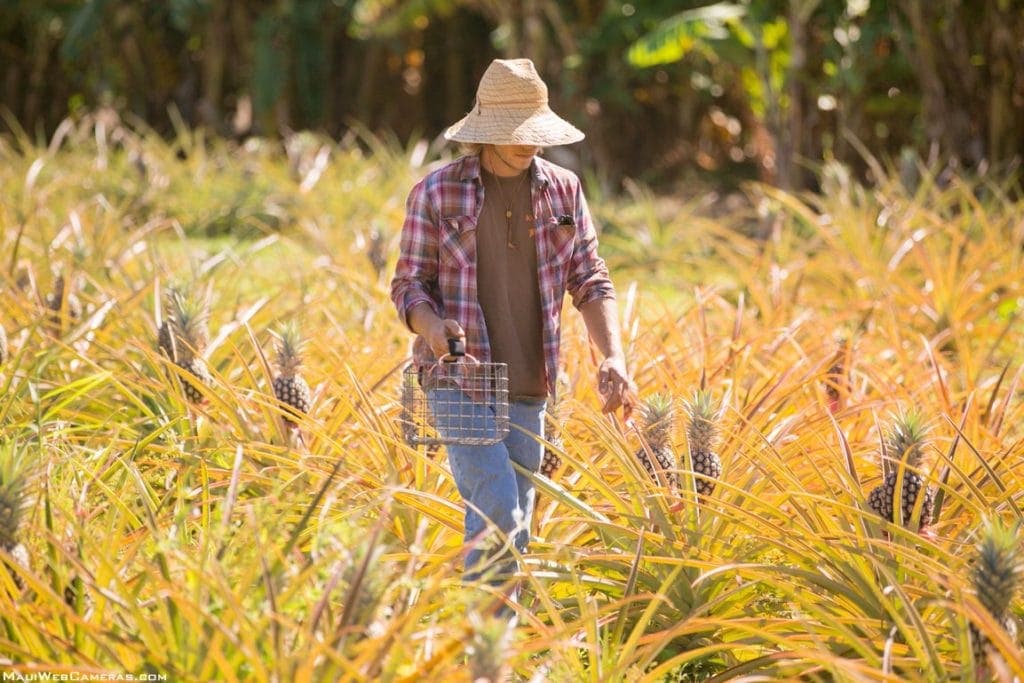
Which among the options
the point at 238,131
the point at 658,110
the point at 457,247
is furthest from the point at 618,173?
the point at 457,247

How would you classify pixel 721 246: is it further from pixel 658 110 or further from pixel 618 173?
pixel 658 110

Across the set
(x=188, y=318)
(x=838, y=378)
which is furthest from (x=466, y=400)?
(x=838, y=378)

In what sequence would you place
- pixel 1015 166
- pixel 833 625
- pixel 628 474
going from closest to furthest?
pixel 833 625 → pixel 628 474 → pixel 1015 166

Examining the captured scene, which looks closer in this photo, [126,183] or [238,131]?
[126,183]

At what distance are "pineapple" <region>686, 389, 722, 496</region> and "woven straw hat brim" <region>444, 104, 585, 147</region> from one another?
74 cm

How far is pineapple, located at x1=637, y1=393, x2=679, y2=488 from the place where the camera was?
350 centimetres

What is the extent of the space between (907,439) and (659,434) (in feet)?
2.05

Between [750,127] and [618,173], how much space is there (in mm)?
1852

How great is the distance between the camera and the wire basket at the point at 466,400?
3.24m

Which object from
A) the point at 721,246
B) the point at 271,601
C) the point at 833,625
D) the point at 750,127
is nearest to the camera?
the point at 271,601

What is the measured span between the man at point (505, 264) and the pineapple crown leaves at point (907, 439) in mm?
650

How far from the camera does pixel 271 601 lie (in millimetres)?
2355

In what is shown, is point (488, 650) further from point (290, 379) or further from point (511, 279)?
point (290, 379)

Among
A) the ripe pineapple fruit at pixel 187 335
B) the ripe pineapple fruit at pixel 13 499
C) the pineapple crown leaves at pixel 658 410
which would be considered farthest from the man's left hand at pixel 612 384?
the ripe pineapple fruit at pixel 187 335
